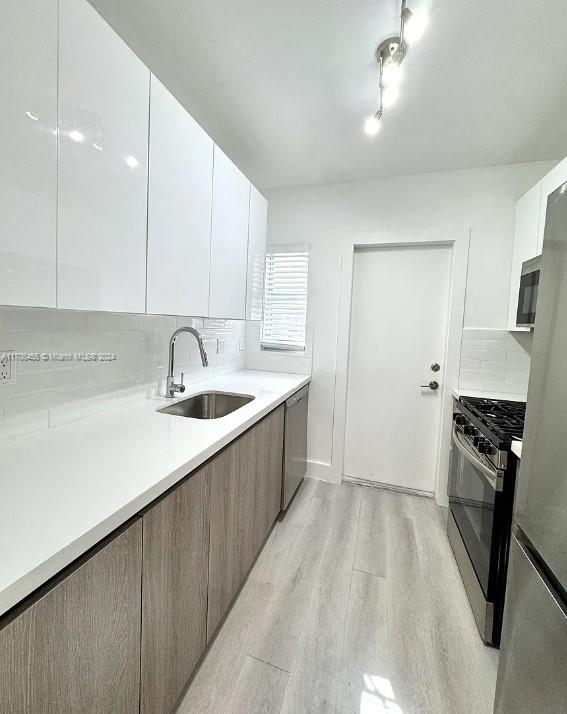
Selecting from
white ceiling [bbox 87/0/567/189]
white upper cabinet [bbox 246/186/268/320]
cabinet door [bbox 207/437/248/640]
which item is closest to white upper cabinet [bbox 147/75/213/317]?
white ceiling [bbox 87/0/567/189]

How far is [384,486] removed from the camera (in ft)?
9.30

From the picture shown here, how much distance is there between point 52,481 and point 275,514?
1.53 meters

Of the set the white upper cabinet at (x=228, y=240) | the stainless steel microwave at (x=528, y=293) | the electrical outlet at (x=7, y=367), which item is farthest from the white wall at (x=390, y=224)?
the electrical outlet at (x=7, y=367)

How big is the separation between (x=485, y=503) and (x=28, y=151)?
82.5 inches

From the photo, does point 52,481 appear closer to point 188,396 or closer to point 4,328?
point 4,328

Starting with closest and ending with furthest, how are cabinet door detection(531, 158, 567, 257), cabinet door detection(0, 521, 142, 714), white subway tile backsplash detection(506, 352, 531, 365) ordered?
1. cabinet door detection(0, 521, 142, 714)
2. cabinet door detection(531, 158, 567, 257)
3. white subway tile backsplash detection(506, 352, 531, 365)

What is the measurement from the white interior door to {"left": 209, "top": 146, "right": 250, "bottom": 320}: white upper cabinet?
1.16 meters

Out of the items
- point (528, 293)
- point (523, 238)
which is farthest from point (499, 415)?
point (523, 238)

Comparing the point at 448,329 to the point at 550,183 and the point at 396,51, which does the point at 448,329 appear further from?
the point at 396,51

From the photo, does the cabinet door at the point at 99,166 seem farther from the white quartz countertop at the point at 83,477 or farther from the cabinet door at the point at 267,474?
the cabinet door at the point at 267,474

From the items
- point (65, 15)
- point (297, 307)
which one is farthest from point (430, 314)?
point (65, 15)

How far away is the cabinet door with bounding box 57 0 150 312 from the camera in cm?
90

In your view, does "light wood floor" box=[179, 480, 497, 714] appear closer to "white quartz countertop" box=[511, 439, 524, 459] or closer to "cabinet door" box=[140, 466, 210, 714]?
"cabinet door" box=[140, 466, 210, 714]

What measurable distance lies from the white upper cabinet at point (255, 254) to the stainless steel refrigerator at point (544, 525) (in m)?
1.67
